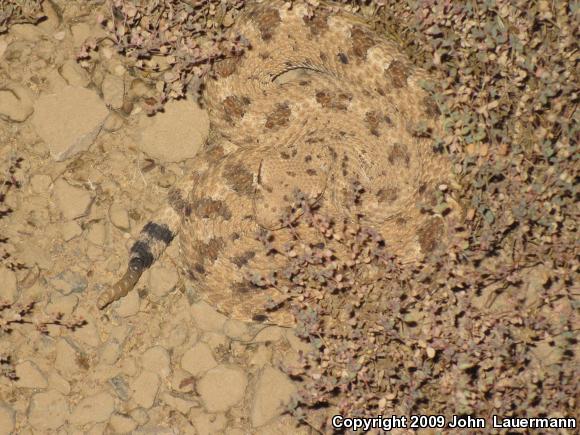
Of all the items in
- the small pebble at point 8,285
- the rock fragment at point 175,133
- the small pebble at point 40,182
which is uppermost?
the rock fragment at point 175,133

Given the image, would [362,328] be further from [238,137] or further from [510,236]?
[238,137]

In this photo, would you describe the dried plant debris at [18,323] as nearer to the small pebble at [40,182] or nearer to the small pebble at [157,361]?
the small pebble at [157,361]

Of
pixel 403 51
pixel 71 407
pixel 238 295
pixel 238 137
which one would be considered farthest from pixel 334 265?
pixel 71 407

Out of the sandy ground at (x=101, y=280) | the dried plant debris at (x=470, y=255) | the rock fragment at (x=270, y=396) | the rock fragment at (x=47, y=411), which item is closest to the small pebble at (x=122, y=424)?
the sandy ground at (x=101, y=280)

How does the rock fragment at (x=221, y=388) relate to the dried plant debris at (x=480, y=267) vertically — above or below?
below

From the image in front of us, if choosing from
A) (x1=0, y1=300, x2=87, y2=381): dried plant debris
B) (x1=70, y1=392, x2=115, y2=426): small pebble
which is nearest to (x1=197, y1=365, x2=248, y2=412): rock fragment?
(x1=70, y1=392, x2=115, y2=426): small pebble

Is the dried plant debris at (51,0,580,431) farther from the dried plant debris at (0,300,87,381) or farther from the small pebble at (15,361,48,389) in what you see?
the small pebble at (15,361,48,389)
